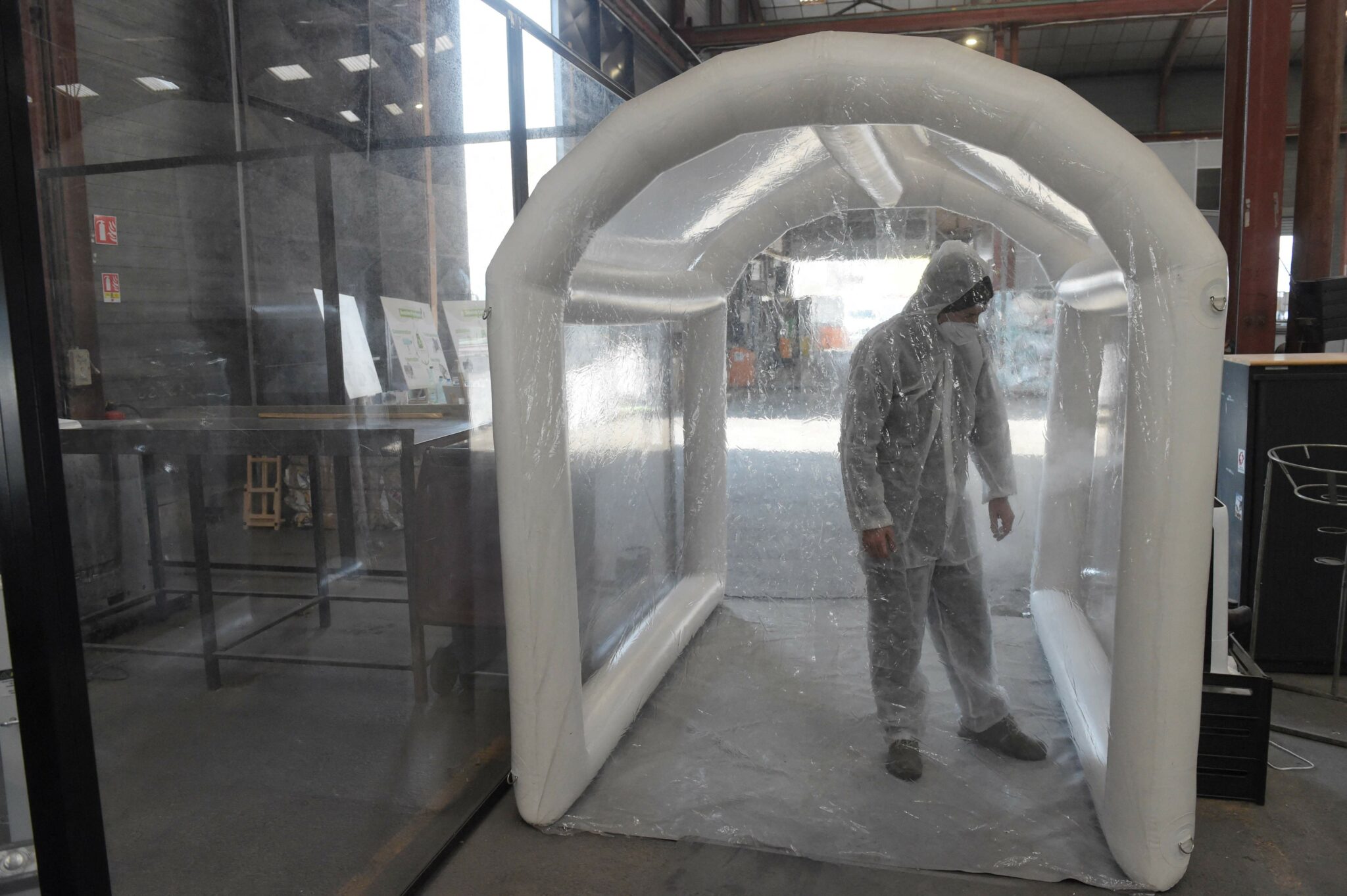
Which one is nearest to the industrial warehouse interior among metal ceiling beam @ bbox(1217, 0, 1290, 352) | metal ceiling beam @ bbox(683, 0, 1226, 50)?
metal ceiling beam @ bbox(1217, 0, 1290, 352)

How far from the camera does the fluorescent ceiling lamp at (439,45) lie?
1.95 metres

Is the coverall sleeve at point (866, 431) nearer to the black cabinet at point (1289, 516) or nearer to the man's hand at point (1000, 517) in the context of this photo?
the man's hand at point (1000, 517)

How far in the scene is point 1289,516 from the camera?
117 inches

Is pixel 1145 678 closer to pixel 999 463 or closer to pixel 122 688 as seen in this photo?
pixel 999 463

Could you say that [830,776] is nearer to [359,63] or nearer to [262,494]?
[262,494]

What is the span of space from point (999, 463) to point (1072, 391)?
0.34 m

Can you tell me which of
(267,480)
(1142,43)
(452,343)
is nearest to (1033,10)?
(1142,43)

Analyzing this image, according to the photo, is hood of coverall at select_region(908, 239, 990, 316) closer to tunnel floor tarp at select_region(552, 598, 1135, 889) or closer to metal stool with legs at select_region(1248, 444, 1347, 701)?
tunnel floor tarp at select_region(552, 598, 1135, 889)

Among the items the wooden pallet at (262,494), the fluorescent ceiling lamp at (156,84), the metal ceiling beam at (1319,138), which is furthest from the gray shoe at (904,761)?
the metal ceiling beam at (1319,138)

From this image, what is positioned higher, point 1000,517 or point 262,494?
point 262,494

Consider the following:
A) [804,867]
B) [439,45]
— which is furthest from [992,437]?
[439,45]

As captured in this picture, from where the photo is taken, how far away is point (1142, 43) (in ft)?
36.9

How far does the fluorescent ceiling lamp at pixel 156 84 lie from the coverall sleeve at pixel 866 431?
160 cm

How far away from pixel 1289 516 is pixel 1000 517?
4.44 ft
